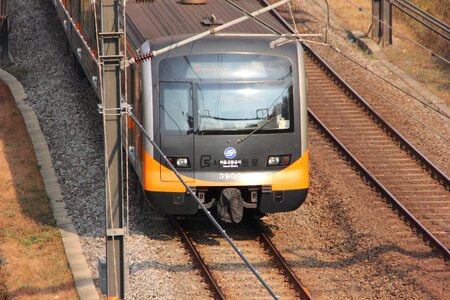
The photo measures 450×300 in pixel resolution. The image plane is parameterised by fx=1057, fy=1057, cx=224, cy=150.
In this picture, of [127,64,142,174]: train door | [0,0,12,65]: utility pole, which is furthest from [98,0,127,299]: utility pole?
[0,0,12,65]: utility pole

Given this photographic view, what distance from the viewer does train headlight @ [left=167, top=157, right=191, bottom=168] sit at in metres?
15.3

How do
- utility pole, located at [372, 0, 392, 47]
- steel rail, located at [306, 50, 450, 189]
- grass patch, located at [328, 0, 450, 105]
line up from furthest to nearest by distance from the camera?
utility pole, located at [372, 0, 392, 47] < grass patch, located at [328, 0, 450, 105] < steel rail, located at [306, 50, 450, 189]

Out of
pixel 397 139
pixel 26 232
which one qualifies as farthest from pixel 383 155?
pixel 26 232

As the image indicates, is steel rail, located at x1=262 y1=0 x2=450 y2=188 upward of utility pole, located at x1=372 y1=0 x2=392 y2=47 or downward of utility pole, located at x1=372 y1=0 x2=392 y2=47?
downward

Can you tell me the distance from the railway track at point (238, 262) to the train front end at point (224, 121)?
25.1 inches

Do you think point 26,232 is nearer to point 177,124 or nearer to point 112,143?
point 177,124

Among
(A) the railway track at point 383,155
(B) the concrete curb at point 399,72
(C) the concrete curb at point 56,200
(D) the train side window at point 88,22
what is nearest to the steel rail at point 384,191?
(A) the railway track at point 383,155

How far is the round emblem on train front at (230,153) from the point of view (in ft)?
50.4

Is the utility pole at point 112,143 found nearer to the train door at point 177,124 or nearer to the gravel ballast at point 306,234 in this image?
the gravel ballast at point 306,234

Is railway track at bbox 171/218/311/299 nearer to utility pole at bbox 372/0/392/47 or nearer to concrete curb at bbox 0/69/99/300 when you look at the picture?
concrete curb at bbox 0/69/99/300

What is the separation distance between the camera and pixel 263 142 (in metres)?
15.5

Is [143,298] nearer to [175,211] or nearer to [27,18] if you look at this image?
[175,211]

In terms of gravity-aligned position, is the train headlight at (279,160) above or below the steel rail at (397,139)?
above

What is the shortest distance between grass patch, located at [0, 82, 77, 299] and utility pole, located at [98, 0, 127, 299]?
1.41 m
